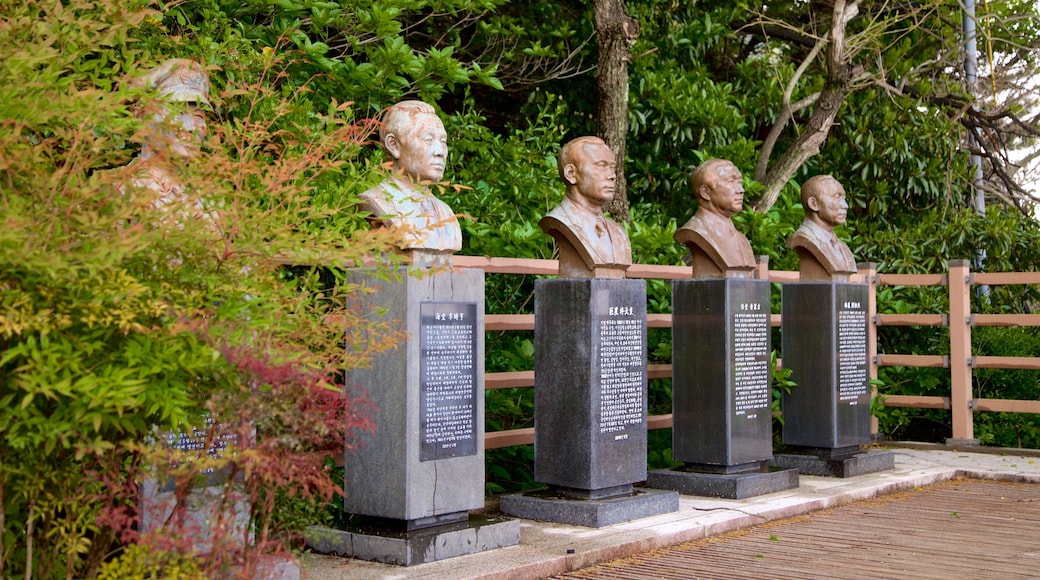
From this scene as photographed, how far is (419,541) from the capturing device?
562cm

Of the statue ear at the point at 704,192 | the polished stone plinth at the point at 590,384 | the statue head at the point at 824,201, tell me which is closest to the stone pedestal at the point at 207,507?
the polished stone plinth at the point at 590,384

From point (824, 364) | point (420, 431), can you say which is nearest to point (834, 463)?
point (824, 364)

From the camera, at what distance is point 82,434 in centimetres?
358

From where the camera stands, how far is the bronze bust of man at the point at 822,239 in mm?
→ 8914

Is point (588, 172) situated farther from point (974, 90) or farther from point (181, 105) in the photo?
point (974, 90)

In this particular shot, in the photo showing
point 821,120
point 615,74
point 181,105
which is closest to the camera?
point 181,105

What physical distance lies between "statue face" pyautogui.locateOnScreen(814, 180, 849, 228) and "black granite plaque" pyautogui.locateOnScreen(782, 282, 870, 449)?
0.56m

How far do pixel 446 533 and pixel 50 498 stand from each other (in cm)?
233

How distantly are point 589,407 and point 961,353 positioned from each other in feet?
17.8

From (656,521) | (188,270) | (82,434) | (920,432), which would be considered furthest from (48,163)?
(920,432)

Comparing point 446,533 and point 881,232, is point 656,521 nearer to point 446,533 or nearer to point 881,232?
point 446,533

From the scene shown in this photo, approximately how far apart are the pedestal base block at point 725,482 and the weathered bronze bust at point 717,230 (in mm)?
1365

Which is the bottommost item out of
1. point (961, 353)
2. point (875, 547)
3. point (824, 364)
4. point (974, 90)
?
point (875, 547)

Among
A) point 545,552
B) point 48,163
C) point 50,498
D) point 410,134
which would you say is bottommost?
point 545,552
